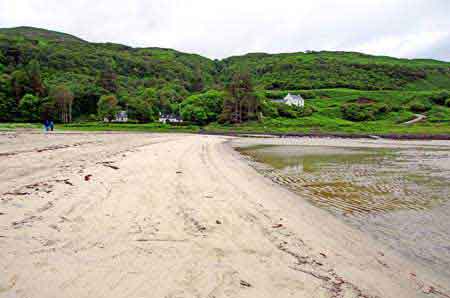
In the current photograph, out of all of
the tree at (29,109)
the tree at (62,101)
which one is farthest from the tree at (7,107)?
the tree at (62,101)

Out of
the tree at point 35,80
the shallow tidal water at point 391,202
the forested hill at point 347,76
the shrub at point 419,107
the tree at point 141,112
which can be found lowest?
the shallow tidal water at point 391,202

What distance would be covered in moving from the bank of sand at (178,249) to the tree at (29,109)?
92454 mm

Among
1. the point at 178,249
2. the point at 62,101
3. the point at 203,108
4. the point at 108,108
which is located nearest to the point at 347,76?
the point at 203,108

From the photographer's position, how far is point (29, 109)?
287ft

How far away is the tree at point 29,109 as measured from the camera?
8669 centimetres

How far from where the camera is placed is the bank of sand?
338 cm

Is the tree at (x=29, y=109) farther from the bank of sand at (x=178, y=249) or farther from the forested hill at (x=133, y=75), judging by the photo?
the bank of sand at (x=178, y=249)

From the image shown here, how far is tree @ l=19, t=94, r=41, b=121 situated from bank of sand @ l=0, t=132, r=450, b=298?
303 feet

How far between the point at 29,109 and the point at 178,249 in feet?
327

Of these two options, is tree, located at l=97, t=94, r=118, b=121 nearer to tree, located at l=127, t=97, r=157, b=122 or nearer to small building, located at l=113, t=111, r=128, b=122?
small building, located at l=113, t=111, r=128, b=122

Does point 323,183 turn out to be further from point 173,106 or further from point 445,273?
point 173,106

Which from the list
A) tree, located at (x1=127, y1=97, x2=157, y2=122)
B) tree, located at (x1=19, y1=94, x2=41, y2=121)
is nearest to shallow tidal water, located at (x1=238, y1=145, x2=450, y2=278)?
tree, located at (x1=127, y1=97, x2=157, y2=122)

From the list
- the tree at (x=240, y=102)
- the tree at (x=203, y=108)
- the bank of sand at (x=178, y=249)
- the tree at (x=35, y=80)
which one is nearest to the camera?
the bank of sand at (x=178, y=249)

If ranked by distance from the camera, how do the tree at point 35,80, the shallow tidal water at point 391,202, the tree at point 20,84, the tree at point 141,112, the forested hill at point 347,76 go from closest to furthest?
the shallow tidal water at point 391,202, the tree at point 141,112, the tree at point 20,84, the tree at point 35,80, the forested hill at point 347,76
